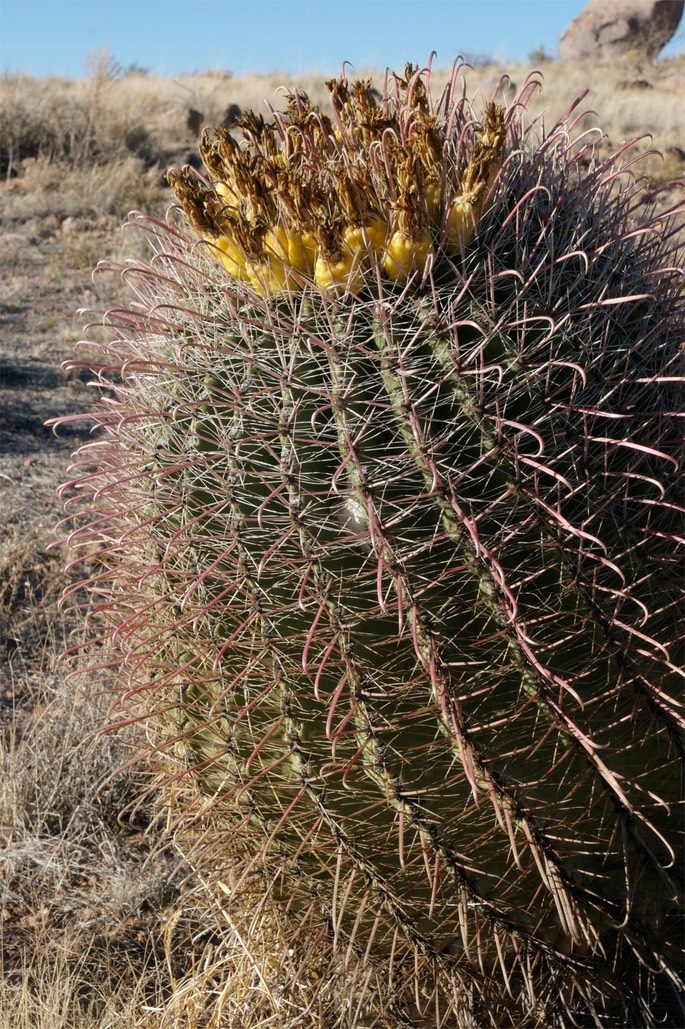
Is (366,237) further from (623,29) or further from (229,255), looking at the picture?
(623,29)

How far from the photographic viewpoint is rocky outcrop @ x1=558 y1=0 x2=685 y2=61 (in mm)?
33500

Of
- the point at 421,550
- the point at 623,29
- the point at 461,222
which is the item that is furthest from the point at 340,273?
the point at 623,29

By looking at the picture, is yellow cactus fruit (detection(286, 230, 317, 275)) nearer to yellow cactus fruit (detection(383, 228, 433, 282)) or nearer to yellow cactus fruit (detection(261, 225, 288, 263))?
yellow cactus fruit (detection(261, 225, 288, 263))

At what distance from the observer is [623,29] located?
111 feet

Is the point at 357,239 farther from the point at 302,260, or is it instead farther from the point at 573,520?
the point at 573,520

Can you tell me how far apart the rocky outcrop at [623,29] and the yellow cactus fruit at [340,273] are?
34745 mm

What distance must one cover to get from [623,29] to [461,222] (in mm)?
36479

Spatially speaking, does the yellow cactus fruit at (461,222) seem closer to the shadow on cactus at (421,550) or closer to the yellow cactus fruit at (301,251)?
the shadow on cactus at (421,550)

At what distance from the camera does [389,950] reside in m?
2.34

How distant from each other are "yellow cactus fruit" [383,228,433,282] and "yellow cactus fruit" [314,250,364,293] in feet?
0.18

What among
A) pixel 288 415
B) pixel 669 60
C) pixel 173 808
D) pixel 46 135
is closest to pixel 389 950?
pixel 173 808

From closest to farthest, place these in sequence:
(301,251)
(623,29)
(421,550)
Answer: (421,550) < (301,251) < (623,29)

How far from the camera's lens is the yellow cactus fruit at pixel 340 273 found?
6.38 feet

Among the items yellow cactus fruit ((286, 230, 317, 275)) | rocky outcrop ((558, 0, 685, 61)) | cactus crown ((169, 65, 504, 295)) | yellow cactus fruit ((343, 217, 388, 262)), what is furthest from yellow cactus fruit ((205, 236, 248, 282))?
rocky outcrop ((558, 0, 685, 61))
